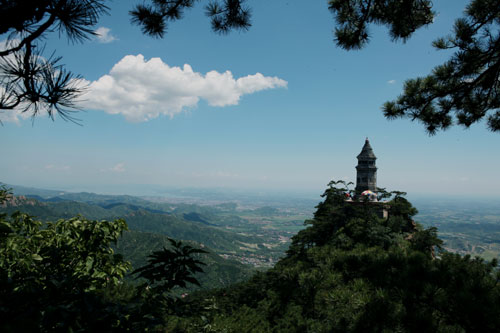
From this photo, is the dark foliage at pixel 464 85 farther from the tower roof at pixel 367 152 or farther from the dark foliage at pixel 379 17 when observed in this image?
the tower roof at pixel 367 152

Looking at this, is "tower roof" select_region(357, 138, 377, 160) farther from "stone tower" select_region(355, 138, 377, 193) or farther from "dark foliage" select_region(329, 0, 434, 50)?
"dark foliage" select_region(329, 0, 434, 50)

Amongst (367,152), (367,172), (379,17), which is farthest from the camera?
(367,152)

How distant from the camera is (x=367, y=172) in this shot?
35.5m

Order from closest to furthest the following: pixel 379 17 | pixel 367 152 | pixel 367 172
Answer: pixel 379 17
pixel 367 172
pixel 367 152

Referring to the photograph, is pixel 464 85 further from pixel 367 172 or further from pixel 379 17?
Result: pixel 367 172

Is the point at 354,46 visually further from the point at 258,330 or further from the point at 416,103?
the point at 258,330

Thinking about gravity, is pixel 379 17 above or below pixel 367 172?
above

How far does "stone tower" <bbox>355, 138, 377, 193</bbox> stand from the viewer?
116 feet

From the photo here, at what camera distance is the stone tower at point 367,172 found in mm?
35344

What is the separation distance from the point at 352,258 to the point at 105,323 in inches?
214

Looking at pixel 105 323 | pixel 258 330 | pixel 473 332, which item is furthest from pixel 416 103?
pixel 258 330

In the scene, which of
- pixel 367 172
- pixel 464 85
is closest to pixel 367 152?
pixel 367 172

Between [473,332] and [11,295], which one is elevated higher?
[11,295]

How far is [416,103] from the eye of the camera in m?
8.08
